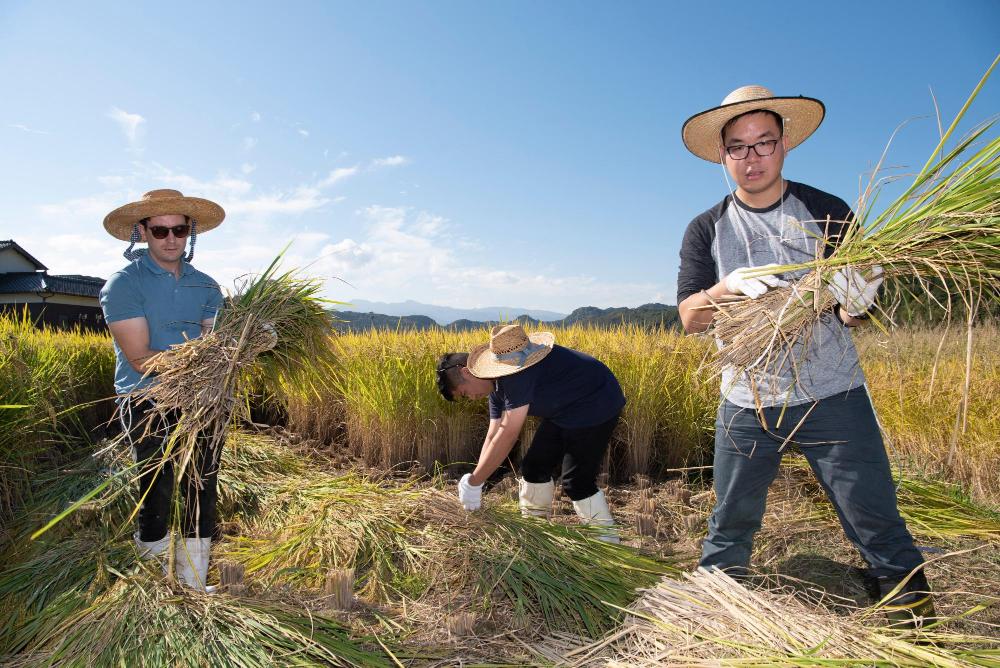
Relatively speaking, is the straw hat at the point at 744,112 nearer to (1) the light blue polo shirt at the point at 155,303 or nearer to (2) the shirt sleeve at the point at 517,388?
(2) the shirt sleeve at the point at 517,388

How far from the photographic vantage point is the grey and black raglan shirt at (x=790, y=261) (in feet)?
5.38

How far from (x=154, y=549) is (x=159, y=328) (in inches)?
32.7

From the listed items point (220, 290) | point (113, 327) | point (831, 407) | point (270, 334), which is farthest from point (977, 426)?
point (113, 327)

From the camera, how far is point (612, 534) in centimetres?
237

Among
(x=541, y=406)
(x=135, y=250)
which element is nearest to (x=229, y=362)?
(x=135, y=250)

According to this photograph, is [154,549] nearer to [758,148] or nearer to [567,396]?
[567,396]

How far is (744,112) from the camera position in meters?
1.75

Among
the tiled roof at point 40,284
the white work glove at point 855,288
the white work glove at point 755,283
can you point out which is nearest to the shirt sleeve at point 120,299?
the white work glove at point 755,283

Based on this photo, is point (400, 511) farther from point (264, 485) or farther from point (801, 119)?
point (801, 119)

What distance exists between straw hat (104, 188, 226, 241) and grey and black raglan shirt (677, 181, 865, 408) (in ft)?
6.36

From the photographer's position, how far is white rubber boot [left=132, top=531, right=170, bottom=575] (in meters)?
2.05

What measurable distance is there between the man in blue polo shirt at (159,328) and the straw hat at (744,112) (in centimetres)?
191

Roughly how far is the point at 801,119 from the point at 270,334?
1989 mm

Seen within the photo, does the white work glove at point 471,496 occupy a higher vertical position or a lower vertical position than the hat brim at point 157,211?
lower
